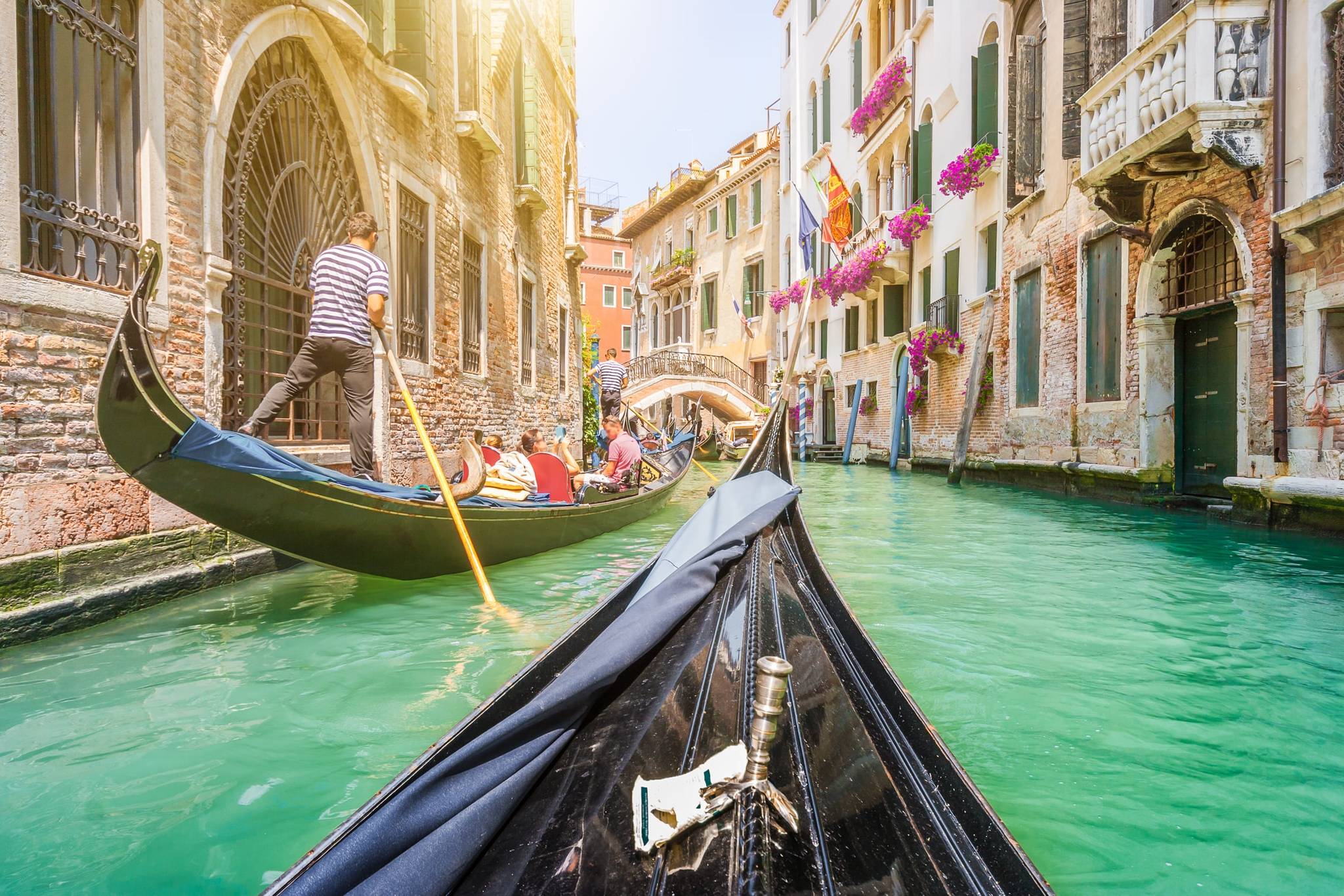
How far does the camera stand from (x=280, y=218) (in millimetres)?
4547

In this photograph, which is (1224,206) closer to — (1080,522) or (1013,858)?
(1080,522)

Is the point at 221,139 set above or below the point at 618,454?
above

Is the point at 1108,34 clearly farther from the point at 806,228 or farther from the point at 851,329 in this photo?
the point at 851,329

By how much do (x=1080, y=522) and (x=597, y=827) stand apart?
19.3 feet

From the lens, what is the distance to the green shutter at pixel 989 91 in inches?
383

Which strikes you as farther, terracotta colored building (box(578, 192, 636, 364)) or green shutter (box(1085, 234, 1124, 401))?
terracotta colored building (box(578, 192, 636, 364))

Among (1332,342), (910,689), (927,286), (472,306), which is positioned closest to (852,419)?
(927,286)

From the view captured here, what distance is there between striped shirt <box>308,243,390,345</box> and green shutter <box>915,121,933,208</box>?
1022cm

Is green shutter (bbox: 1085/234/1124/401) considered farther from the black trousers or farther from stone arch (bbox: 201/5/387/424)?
stone arch (bbox: 201/5/387/424)

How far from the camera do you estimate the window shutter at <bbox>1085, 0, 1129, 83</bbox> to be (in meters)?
6.77

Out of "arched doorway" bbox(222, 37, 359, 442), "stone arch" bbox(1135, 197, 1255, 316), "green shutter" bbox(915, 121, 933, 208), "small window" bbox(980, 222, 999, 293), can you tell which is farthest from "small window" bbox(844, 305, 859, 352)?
"arched doorway" bbox(222, 37, 359, 442)

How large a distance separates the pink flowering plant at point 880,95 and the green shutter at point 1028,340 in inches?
219

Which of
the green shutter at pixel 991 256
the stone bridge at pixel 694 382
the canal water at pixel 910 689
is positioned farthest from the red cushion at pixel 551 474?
the stone bridge at pixel 694 382

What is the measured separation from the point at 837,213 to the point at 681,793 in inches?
471
